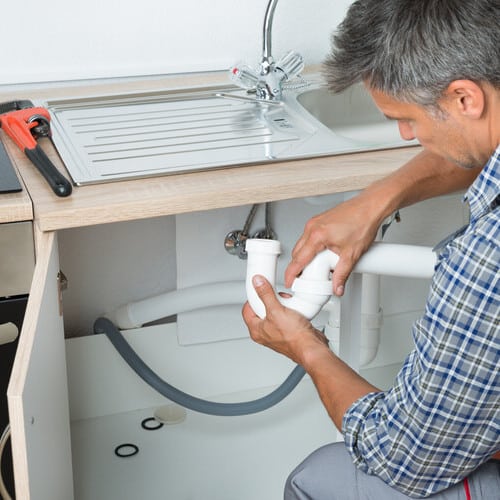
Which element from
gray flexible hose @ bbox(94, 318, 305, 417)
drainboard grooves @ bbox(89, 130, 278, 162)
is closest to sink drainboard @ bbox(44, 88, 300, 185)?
drainboard grooves @ bbox(89, 130, 278, 162)

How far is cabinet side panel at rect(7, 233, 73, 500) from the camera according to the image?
100 centimetres

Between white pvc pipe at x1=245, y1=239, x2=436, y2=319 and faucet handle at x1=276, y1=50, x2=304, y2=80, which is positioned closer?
white pvc pipe at x1=245, y1=239, x2=436, y2=319

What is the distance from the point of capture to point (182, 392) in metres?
2.06

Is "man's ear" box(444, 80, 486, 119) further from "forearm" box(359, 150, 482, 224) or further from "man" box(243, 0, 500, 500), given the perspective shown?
"forearm" box(359, 150, 482, 224)

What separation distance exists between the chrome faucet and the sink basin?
16 centimetres

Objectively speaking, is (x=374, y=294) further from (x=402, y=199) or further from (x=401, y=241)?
(x=402, y=199)

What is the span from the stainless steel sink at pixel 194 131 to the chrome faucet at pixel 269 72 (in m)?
0.03

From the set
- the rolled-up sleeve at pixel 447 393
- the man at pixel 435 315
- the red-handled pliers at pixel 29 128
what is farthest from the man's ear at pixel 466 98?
the red-handled pliers at pixel 29 128

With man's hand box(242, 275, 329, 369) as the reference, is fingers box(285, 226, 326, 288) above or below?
above

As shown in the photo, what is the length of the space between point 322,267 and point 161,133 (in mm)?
553

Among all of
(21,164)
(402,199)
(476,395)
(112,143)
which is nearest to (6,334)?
(21,164)

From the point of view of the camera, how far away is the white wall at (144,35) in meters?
1.86

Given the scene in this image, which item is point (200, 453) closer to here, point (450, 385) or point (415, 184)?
point (415, 184)

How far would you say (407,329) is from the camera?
246cm
